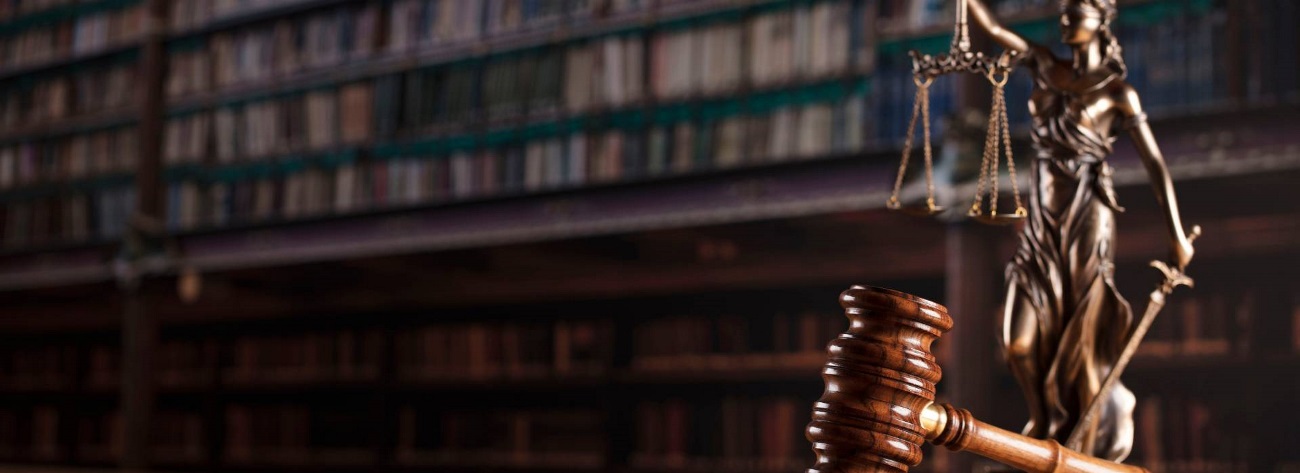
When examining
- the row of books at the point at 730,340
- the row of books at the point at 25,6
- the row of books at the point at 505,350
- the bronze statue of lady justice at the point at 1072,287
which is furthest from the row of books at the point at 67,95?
the bronze statue of lady justice at the point at 1072,287

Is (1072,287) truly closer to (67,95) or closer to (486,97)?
(486,97)

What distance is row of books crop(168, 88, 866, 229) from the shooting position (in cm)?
461

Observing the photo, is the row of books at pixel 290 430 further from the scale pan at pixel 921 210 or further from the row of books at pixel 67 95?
the scale pan at pixel 921 210

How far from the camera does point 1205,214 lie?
12.6 ft

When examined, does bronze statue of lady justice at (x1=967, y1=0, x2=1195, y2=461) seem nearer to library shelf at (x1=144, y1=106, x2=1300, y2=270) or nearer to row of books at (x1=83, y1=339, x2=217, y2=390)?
library shelf at (x1=144, y1=106, x2=1300, y2=270)

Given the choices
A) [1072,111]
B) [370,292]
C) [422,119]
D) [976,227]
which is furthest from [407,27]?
[1072,111]

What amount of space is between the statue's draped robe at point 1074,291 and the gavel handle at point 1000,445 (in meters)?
0.17

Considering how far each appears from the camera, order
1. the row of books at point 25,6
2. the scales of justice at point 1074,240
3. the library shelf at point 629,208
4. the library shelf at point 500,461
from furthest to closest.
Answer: the row of books at point 25,6 → the library shelf at point 500,461 → the library shelf at point 629,208 → the scales of justice at point 1074,240

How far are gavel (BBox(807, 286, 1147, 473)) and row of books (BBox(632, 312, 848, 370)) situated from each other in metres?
4.01

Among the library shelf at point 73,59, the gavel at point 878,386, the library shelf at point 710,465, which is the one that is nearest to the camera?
the gavel at point 878,386

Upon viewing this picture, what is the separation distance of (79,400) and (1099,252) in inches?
284

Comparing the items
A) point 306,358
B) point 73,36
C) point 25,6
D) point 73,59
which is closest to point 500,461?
point 306,358

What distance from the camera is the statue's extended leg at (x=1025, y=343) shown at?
3.68 feet

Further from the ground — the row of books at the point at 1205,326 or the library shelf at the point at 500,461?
the row of books at the point at 1205,326
